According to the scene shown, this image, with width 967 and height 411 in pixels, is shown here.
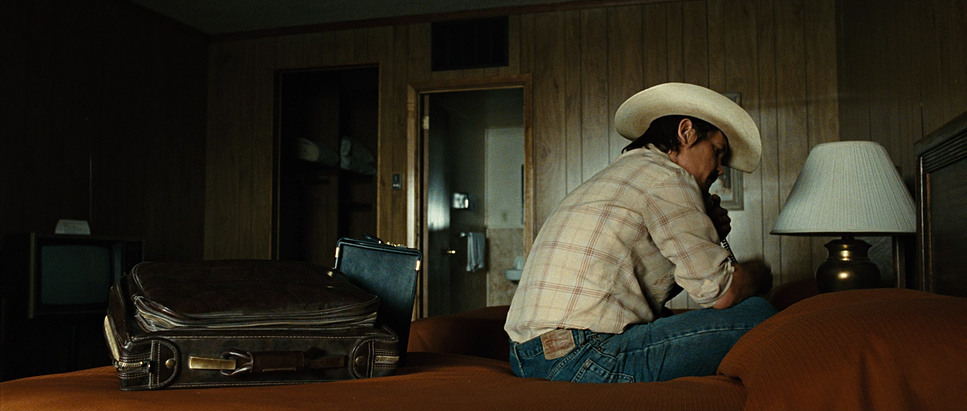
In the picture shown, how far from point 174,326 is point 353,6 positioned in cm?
339

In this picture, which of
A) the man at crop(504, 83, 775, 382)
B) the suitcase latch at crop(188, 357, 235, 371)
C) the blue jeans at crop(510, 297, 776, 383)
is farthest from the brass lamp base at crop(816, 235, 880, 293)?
the suitcase latch at crop(188, 357, 235, 371)

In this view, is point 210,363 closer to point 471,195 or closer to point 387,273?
point 387,273

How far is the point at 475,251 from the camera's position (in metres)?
5.43

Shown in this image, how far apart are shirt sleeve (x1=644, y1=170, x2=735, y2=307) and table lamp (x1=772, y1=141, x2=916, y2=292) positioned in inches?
23.3

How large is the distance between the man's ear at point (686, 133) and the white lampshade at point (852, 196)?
467 mm

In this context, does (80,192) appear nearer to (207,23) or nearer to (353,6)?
(207,23)

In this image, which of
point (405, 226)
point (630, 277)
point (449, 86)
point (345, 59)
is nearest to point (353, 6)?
point (345, 59)

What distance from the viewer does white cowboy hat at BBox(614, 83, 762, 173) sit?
177cm

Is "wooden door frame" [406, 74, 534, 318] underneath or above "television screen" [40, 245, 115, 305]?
above

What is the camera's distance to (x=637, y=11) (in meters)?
4.07

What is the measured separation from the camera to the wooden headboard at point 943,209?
145 centimetres

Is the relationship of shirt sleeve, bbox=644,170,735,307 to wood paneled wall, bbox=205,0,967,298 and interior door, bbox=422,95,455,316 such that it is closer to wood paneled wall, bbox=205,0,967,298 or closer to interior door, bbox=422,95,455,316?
wood paneled wall, bbox=205,0,967,298

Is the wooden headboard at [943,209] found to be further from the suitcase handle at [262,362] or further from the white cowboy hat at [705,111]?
the suitcase handle at [262,362]

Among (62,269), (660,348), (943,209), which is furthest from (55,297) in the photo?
(943,209)
